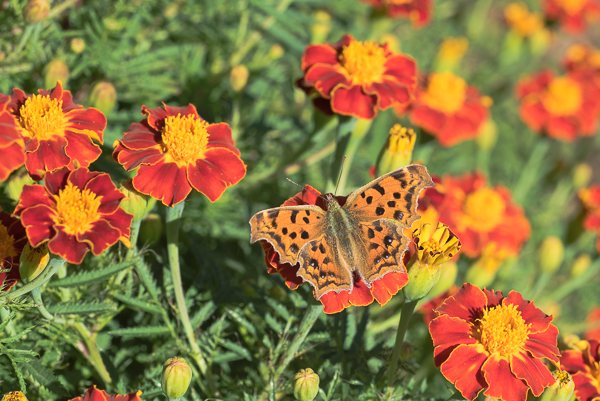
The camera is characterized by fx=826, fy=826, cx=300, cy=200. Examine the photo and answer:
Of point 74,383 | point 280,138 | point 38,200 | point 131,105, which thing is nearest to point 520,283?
point 280,138

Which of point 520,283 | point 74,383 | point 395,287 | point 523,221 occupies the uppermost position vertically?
point 395,287

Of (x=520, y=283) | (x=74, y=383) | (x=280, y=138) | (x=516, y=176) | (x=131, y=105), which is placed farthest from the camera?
(x=516, y=176)

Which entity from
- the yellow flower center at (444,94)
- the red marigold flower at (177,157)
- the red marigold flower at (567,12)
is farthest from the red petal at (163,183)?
the red marigold flower at (567,12)

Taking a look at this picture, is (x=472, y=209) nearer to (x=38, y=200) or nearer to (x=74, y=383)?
(x=74, y=383)

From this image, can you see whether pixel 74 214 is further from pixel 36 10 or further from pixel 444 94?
pixel 444 94

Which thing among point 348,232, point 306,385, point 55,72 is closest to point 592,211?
point 348,232

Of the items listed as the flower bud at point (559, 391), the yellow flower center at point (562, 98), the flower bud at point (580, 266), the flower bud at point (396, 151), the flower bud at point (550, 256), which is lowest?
the flower bud at point (580, 266)

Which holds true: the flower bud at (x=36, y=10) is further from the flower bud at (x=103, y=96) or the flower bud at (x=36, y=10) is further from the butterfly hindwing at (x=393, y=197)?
the butterfly hindwing at (x=393, y=197)
